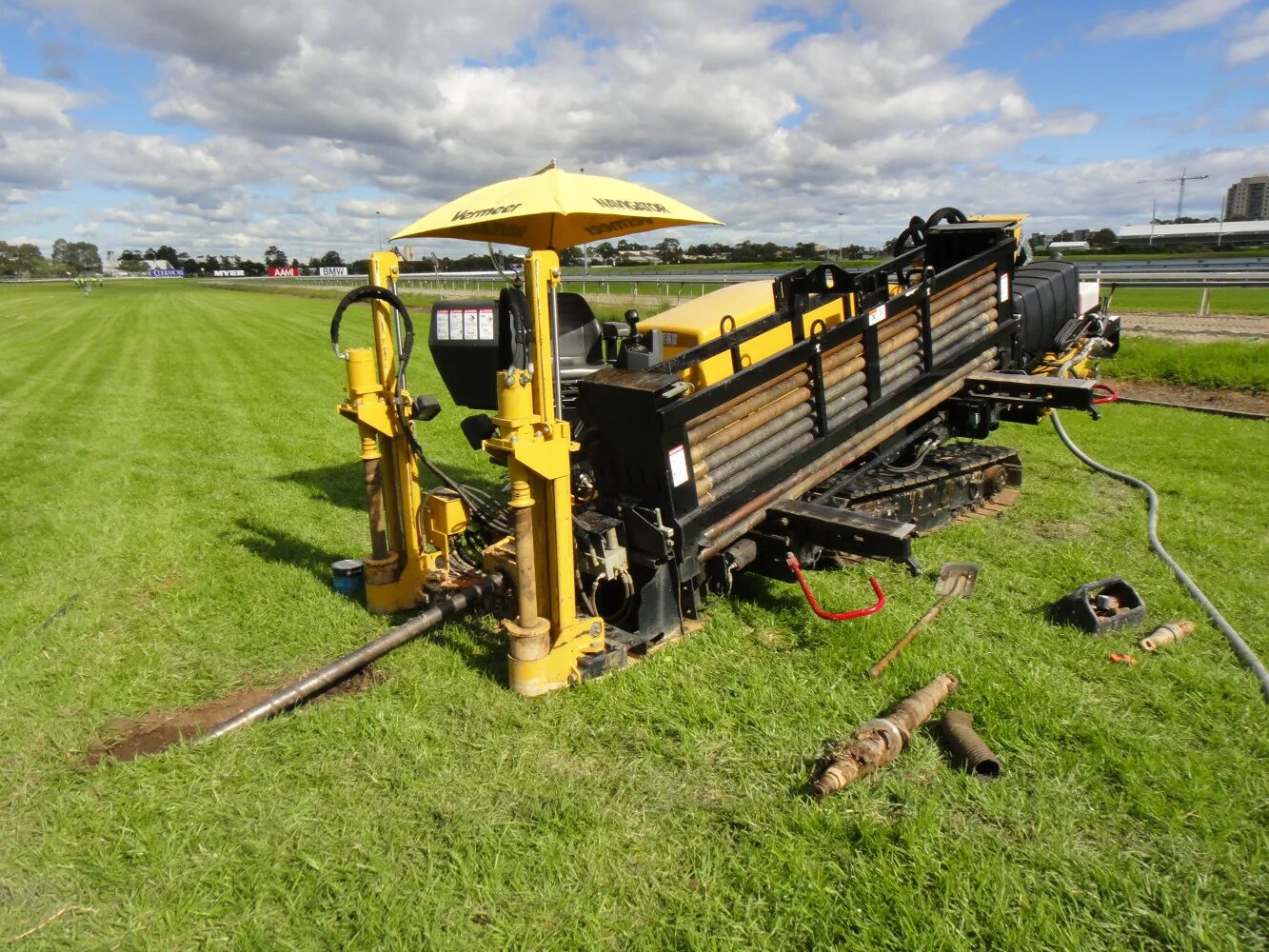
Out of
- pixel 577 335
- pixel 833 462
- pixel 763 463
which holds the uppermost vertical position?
pixel 577 335

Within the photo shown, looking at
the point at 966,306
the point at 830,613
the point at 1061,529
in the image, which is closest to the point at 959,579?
the point at 830,613

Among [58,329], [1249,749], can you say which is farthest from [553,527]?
[58,329]

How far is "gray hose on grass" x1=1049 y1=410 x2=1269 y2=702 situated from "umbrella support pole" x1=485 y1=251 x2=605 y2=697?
3315 millimetres

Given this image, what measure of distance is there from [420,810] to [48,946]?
1.25 meters

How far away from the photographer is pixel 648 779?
3.43 meters

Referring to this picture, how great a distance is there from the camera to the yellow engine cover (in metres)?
5.00

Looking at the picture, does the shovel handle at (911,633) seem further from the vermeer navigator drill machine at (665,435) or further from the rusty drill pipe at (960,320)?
the rusty drill pipe at (960,320)

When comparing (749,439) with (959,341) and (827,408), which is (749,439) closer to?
(827,408)

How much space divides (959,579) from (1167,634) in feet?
3.68

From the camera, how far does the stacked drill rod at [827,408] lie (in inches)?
182

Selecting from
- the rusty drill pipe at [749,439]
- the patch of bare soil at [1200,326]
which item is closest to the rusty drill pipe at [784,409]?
the rusty drill pipe at [749,439]

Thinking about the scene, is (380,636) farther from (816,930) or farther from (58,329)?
(58,329)

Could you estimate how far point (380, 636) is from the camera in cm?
433

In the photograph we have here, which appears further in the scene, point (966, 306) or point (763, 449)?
point (966, 306)
